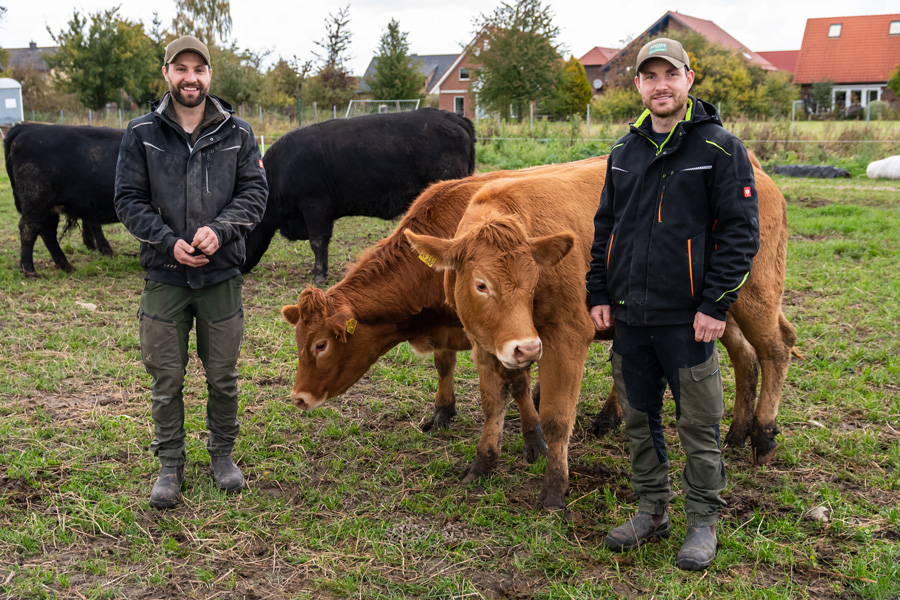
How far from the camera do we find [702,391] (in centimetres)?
304

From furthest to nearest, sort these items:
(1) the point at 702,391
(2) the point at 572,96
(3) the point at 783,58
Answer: (3) the point at 783,58
(2) the point at 572,96
(1) the point at 702,391

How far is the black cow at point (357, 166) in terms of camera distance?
924 cm

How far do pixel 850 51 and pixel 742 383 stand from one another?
55435mm

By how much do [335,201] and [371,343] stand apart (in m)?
5.56

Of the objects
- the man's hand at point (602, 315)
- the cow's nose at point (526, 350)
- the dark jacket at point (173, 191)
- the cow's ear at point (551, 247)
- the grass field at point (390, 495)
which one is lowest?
the grass field at point (390, 495)

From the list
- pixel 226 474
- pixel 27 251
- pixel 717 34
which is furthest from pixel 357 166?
pixel 717 34

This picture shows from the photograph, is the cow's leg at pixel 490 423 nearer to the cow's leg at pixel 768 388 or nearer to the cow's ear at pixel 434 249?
the cow's ear at pixel 434 249

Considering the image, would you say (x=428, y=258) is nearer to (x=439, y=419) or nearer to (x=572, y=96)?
(x=439, y=419)

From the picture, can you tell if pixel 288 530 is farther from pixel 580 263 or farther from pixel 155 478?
pixel 580 263

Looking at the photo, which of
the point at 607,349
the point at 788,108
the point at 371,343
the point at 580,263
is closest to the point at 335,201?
the point at 607,349

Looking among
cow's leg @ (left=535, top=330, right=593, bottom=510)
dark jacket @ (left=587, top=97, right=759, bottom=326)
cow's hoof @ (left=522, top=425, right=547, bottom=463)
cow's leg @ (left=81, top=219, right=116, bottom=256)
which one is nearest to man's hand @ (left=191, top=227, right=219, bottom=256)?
cow's leg @ (left=535, top=330, right=593, bottom=510)

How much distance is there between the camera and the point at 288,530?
3.47 metres

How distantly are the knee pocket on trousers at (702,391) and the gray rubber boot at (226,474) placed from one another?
255 cm

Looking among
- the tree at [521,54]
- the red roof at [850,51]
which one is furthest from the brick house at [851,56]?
the tree at [521,54]
